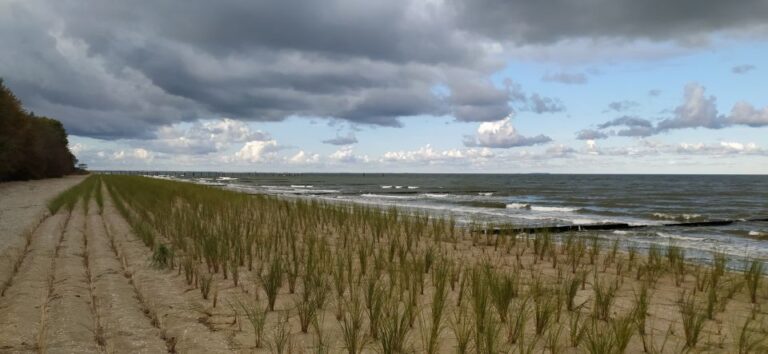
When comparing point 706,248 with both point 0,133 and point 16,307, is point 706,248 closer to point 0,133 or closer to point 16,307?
point 16,307

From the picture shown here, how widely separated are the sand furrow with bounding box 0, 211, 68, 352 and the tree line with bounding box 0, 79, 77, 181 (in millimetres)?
36985

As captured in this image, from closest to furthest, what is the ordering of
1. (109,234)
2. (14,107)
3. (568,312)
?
1. (568,312)
2. (109,234)
3. (14,107)

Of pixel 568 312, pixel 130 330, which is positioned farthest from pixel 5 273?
pixel 568 312

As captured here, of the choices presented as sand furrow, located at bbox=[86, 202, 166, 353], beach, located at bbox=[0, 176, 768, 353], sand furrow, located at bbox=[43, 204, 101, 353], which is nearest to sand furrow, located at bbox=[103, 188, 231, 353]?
beach, located at bbox=[0, 176, 768, 353]

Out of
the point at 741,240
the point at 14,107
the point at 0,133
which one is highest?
the point at 14,107

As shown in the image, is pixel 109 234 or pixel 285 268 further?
pixel 109 234

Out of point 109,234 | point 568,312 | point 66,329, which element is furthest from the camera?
point 109,234

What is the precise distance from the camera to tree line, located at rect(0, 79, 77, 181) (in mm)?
39625

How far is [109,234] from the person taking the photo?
12281mm

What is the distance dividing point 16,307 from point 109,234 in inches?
277

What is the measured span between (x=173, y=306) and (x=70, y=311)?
1.09m

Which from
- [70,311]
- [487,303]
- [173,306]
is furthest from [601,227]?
[70,311]

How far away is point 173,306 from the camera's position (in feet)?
19.5

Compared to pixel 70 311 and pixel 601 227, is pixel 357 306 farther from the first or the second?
pixel 601 227
